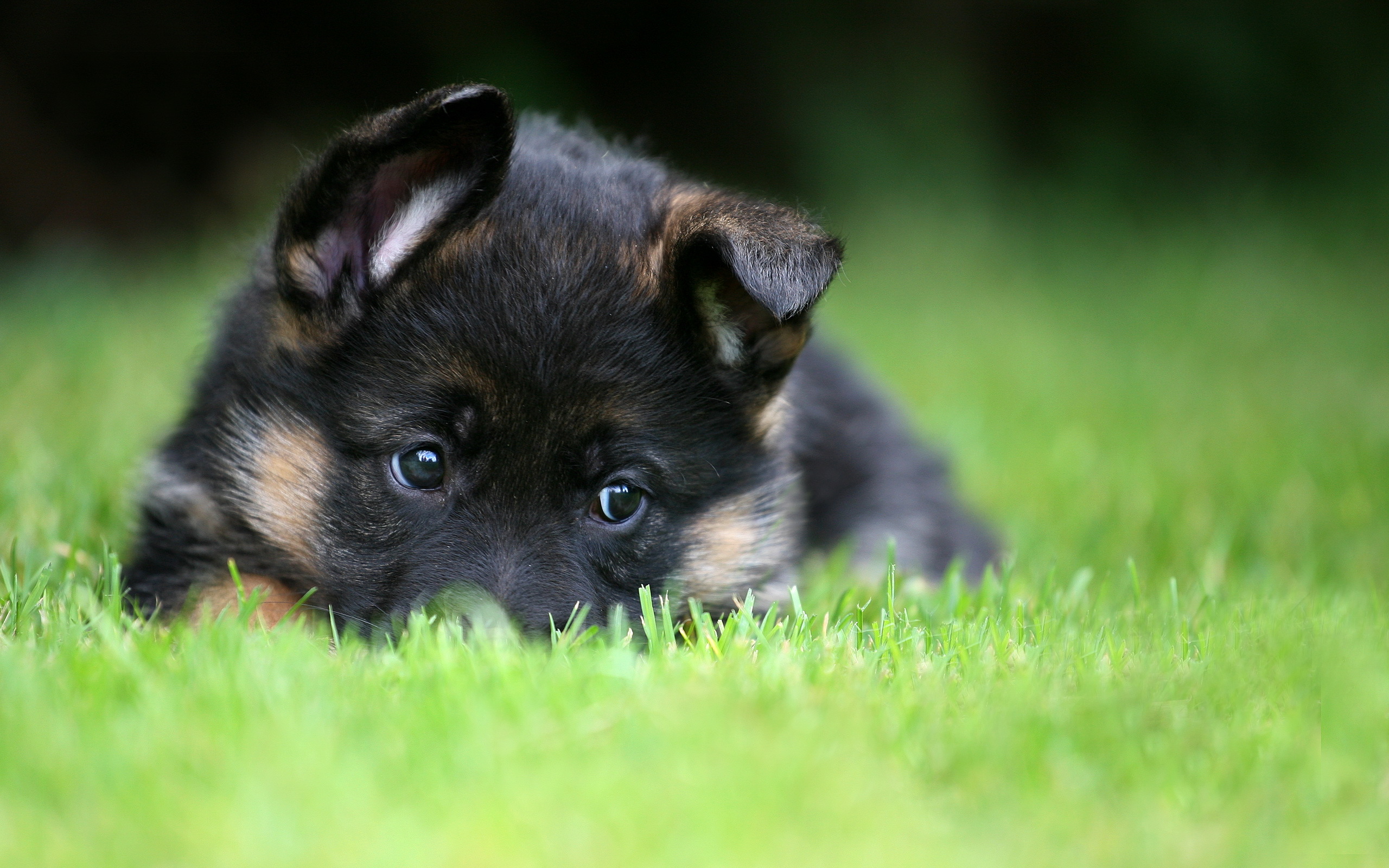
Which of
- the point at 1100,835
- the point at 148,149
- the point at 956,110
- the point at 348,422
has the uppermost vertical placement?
the point at 956,110

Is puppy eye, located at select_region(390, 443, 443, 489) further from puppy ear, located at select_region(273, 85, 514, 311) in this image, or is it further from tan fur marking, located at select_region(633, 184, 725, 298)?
tan fur marking, located at select_region(633, 184, 725, 298)

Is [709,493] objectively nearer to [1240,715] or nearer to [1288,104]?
[1240,715]

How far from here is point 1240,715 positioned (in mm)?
2197

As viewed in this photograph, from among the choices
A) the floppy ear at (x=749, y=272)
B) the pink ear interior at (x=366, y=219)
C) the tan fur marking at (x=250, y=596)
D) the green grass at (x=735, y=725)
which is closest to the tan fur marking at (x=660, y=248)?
the floppy ear at (x=749, y=272)

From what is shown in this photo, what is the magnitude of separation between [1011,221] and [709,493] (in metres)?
7.83

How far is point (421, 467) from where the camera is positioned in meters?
2.70

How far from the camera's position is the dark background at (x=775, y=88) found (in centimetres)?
942

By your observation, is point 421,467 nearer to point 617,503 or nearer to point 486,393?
point 486,393

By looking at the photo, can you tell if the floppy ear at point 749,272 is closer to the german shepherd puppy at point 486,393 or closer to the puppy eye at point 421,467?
the german shepherd puppy at point 486,393

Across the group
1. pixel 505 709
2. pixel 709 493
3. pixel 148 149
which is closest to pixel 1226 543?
pixel 709 493

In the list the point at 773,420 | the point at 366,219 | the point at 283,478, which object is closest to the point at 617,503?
the point at 773,420

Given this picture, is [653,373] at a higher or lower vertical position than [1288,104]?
lower

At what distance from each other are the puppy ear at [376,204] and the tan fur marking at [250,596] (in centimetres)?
64

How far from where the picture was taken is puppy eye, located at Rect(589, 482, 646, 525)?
Result: 2.78 meters
